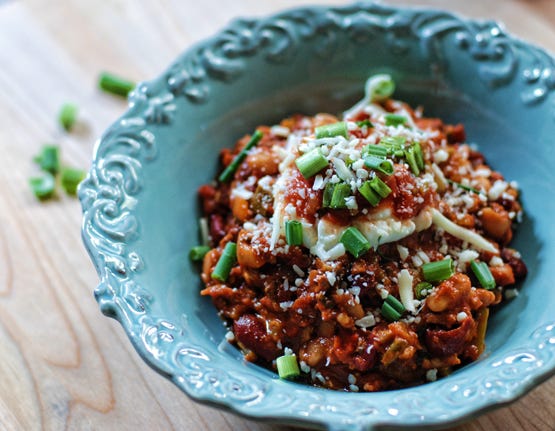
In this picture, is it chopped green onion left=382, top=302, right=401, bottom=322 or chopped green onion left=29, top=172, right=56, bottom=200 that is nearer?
chopped green onion left=382, top=302, right=401, bottom=322

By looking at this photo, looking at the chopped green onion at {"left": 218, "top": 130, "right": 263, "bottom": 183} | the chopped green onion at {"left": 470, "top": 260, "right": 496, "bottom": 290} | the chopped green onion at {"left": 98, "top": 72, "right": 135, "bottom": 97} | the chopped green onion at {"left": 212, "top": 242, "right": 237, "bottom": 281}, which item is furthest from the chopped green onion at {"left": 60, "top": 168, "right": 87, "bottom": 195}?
the chopped green onion at {"left": 470, "top": 260, "right": 496, "bottom": 290}

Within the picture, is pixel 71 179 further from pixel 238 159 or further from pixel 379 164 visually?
pixel 379 164

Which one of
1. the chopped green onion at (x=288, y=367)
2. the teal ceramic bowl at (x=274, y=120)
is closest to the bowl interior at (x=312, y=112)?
the teal ceramic bowl at (x=274, y=120)

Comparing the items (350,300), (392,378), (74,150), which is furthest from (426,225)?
(74,150)

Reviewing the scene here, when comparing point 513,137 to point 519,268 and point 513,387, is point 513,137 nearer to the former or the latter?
point 519,268

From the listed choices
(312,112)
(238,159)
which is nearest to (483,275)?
(238,159)

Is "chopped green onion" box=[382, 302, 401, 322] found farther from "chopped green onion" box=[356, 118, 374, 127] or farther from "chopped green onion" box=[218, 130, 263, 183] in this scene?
"chopped green onion" box=[218, 130, 263, 183]
